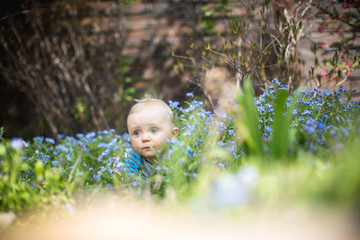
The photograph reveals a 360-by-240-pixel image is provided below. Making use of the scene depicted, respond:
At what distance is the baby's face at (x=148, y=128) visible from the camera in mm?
2217

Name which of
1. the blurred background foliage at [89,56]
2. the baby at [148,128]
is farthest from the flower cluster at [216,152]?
the blurred background foliage at [89,56]

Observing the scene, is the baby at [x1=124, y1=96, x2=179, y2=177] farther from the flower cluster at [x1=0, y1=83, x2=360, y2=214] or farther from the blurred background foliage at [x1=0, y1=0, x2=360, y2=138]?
the blurred background foliage at [x1=0, y1=0, x2=360, y2=138]

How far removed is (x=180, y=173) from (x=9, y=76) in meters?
3.75

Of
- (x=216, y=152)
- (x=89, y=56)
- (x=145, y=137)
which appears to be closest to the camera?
(x=216, y=152)

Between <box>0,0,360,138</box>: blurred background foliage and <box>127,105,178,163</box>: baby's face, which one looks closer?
<box>127,105,178,163</box>: baby's face

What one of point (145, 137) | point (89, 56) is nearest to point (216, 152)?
point (145, 137)

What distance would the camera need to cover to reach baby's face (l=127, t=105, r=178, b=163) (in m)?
2.22

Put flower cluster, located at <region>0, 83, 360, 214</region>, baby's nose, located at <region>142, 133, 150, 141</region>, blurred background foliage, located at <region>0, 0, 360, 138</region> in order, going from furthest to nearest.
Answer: blurred background foliage, located at <region>0, 0, 360, 138</region>, baby's nose, located at <region>142, 133, 150, 141</region>, flower cluster, located at <region>0, 83, 360, 214</region>

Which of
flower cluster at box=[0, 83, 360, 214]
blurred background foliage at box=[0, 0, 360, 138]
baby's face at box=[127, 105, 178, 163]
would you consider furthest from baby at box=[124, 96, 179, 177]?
blurred background foliage at box=[0, 0, 360, 138]

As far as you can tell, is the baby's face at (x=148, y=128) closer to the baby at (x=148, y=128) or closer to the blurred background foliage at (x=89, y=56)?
the baby at (x=148, y=128)

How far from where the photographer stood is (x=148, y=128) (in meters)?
2.23

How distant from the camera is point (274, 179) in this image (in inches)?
48.2

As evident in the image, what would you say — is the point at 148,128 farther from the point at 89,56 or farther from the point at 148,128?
the point at 89,56

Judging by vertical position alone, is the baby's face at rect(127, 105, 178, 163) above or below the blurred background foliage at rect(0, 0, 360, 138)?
below
